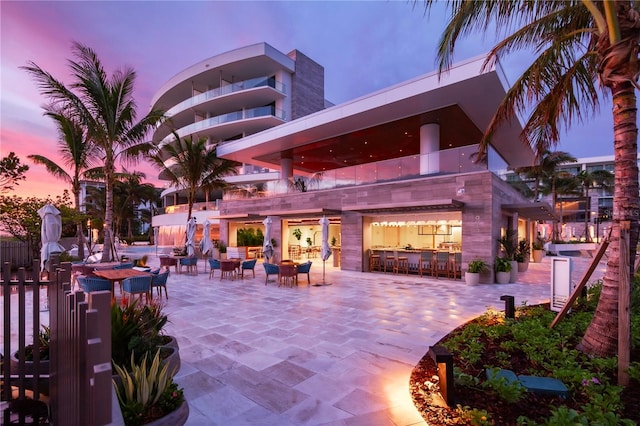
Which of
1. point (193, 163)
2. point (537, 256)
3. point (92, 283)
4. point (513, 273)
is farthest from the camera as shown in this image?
point (537, 256)

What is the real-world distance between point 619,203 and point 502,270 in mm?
8537

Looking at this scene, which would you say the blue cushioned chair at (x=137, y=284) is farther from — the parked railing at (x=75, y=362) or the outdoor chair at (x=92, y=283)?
the parked railing at (x=75, y=362)

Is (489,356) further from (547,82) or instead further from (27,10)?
(27,10)

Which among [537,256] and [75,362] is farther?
[537,256]

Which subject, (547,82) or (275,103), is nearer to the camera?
(547,82)

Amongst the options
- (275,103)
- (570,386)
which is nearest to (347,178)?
(570,386)

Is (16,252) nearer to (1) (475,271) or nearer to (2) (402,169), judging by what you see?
(2) (402,169)

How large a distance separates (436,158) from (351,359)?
10525 millimetres

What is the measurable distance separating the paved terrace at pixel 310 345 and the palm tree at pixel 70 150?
7.76 meters

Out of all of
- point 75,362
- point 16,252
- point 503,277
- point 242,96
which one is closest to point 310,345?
point 75,362

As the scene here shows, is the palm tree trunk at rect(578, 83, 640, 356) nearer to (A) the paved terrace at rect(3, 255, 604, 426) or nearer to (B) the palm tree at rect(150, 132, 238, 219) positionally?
(A) the paved terrace at rect(3, 255, 604, 426)

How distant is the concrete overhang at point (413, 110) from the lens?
1164cm

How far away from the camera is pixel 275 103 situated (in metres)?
32.3

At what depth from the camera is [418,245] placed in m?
16.7
